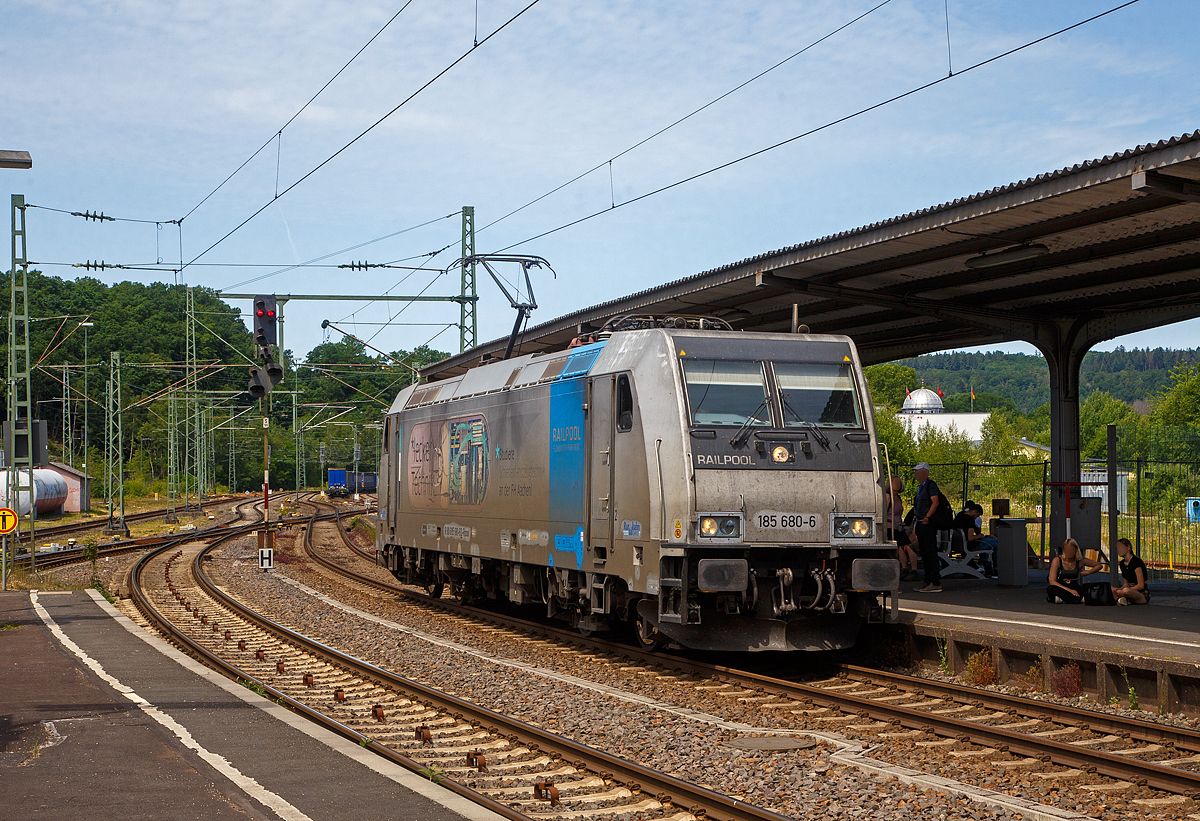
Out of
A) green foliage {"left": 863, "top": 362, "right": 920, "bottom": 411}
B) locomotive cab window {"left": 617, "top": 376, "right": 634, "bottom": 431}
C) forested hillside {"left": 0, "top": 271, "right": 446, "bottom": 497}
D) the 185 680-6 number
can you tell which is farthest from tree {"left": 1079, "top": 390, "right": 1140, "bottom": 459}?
locomotive cab window {"left": 617, "top": 376, "right": 634, "bottom": 431}

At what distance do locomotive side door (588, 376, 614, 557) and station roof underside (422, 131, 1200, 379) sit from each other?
346 centimetres

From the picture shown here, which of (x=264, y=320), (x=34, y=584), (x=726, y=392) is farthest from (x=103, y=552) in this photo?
(x=726, y=392)

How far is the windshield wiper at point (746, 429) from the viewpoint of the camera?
1177 cm

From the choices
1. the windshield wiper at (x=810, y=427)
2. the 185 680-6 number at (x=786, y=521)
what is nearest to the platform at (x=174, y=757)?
the 185 680-6 number at (x=786, y=521)

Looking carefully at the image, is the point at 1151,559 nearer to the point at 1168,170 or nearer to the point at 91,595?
the point at 1168,170

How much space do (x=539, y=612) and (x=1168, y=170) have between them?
11381 mm

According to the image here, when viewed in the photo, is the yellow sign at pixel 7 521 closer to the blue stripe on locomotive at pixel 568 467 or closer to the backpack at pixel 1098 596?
the blue stripe on locomotive at pixel 568 467

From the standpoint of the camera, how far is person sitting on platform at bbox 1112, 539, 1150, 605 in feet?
48.5

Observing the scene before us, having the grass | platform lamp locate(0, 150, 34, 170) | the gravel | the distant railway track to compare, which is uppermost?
platform lamp locate(0, 150, 34, 170)

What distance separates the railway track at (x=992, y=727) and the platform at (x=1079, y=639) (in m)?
0.87

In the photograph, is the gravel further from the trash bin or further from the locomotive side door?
the trash bin

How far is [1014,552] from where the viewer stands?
17.5 metres

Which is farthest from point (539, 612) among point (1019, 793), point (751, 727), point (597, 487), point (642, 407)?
point (1019, 793)

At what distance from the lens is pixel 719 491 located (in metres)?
11.5
